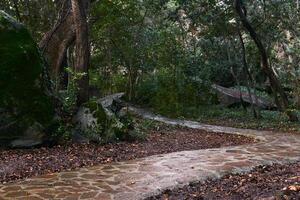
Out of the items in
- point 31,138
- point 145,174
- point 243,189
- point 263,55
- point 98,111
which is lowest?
point 145,174

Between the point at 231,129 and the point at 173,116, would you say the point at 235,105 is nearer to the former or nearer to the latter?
the point at 173,116

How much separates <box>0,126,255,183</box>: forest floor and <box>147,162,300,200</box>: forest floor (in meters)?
2.54

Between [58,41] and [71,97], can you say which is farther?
[58,41]

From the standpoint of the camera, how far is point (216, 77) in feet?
82.6

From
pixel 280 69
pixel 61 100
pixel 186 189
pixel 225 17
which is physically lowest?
pixel 186 189

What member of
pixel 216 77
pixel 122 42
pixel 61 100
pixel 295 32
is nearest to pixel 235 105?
pixel 216 77

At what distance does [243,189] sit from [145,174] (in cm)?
224

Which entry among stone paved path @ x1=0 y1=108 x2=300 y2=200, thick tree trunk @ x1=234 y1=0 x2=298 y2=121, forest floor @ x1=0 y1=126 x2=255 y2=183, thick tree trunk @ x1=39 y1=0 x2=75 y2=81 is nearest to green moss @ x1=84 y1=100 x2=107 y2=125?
forest floor @ x1=0 y1=126 x2=255 y2=183

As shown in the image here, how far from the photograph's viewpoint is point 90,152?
911 cm

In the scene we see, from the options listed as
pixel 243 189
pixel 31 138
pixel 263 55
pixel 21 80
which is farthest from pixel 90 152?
pixel 263 55

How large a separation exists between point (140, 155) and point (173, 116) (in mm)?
9038

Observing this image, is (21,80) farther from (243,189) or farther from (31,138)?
(243,189)

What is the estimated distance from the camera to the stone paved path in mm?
6074

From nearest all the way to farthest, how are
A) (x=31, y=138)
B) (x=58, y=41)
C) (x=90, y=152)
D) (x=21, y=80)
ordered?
(x=90, y=152) < (x=31, y=138) < (x=21, y=80) < (x=58, y=41)
